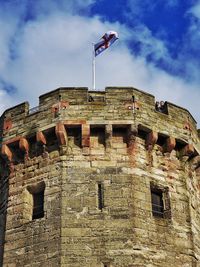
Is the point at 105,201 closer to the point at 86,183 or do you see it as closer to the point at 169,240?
the point at 86,183

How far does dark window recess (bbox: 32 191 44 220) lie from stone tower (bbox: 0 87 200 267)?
0.03 meters

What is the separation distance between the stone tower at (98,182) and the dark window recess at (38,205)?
3 centimetres

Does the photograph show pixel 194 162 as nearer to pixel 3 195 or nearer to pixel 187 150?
pixel 187 150

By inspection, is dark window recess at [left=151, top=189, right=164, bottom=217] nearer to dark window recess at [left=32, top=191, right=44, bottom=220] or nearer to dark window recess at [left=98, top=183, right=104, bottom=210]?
dark window recess at [left=98, top=183, right=104, bottom=210]

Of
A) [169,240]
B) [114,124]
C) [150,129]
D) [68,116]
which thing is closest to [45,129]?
[68,116]

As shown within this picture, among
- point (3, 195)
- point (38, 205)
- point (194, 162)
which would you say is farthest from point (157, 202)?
point (3, 195)

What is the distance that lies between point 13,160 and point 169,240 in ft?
15.8

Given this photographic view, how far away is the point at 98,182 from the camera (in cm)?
1452

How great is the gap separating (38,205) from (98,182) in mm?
1778

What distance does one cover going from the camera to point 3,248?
14727 mm

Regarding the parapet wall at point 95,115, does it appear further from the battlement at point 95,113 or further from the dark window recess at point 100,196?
the dark window recess at point 100,196

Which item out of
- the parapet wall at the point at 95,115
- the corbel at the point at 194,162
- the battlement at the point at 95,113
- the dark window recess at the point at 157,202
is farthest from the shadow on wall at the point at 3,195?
the corbel at the point at 194,162

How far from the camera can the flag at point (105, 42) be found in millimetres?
17984

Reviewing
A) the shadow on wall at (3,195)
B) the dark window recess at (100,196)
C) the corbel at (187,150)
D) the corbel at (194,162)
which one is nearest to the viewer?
the dark window recess at (100,196)
